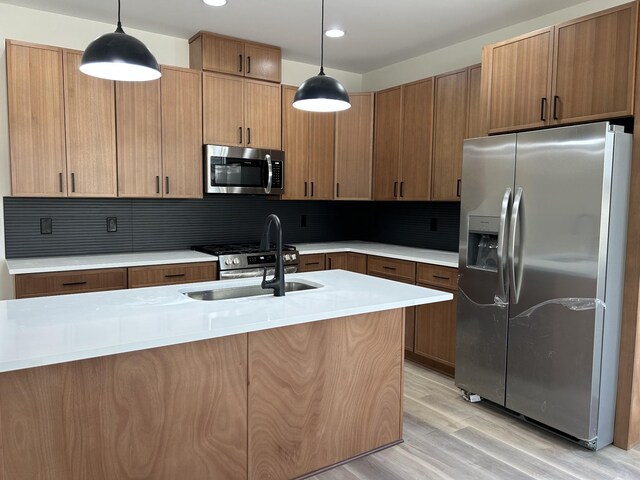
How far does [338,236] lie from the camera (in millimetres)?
5289

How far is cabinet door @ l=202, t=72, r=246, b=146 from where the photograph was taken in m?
3.95

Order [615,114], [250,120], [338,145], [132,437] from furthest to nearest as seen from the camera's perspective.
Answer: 1. [338,145]
2. [250,120]
3. [615,114]
4. [132,437]

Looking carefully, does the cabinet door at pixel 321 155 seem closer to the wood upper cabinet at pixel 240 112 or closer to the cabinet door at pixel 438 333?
the wood upper cabinet at pixel 240 112

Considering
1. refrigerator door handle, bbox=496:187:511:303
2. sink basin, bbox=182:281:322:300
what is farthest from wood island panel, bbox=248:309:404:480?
refrigerator door handle, bbox=496:187:511:303

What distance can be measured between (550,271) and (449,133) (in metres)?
1.62

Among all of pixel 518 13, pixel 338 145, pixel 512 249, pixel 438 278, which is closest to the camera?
pixel 512 249

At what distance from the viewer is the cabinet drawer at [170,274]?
346cm

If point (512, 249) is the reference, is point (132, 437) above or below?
below

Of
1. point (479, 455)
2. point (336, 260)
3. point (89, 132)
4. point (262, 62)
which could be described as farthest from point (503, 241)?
point (89, 132)

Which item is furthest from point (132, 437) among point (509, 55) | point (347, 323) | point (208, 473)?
point (509, 55)

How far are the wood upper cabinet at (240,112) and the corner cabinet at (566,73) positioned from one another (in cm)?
189

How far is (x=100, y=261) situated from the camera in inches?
136

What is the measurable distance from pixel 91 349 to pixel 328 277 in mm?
1573

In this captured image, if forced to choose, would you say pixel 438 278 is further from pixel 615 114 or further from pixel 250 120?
pixel 250 120
